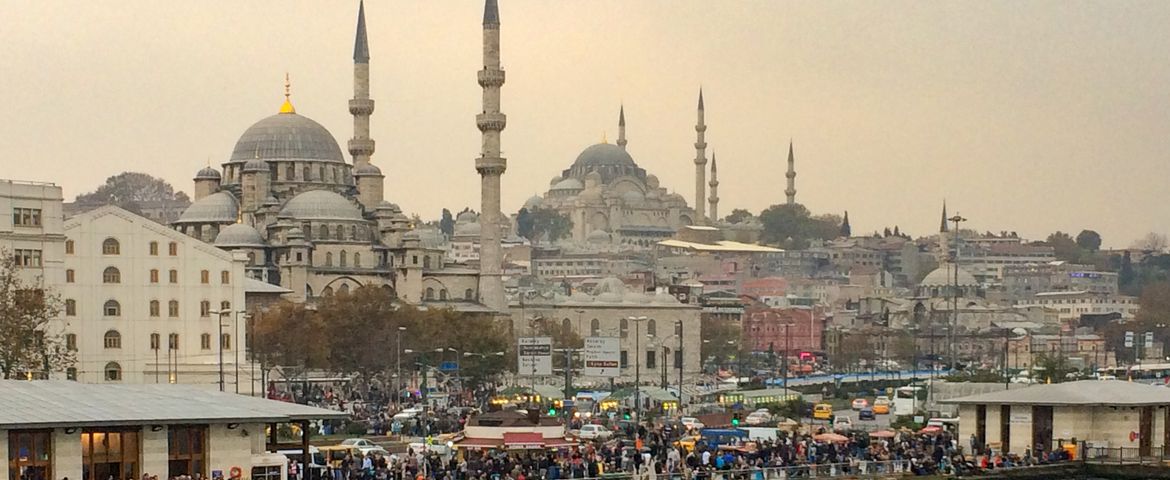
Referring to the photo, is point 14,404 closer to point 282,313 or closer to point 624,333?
point 282,313

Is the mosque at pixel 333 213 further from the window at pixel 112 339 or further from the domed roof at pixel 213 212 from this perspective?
the window at pixel 112 339

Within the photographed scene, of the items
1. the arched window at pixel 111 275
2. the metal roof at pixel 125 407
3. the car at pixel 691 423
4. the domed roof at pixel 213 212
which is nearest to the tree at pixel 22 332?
the arched window at pixel 111 275

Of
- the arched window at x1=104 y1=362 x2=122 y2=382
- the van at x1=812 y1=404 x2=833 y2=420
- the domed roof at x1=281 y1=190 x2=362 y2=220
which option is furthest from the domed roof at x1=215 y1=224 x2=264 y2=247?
the van at x1=812 y1=404 x2=833 y2=420

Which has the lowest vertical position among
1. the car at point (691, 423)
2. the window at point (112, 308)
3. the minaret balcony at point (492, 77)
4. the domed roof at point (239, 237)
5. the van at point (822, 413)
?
the van at point (822, 413)

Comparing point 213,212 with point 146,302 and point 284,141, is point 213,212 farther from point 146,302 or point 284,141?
point 146,302

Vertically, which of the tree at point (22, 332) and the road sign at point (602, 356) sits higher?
the tree at point (22, 332)

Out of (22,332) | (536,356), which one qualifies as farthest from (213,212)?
(22,332)

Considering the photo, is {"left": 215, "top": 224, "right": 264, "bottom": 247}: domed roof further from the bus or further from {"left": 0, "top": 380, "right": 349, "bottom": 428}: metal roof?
{"left": 0, "top": 380, "right": 349, "bottom": 428}: metal roof
